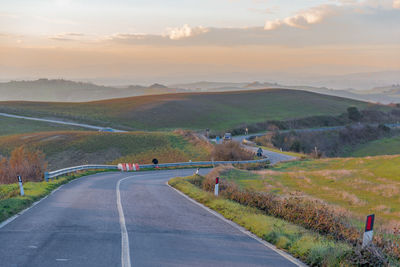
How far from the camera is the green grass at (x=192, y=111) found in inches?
3399

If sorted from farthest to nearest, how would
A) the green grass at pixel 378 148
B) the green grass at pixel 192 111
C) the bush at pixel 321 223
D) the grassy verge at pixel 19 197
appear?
the green grass at pixel 192 111 → the green grass at pixel 378 148 → the grassy verge at pixel 19 197 → the bush at pixel 321 223

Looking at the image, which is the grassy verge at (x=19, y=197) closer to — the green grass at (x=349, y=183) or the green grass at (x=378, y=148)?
the green grass at (x=349, y=183)

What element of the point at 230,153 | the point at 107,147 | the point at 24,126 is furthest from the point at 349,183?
the point at 24,126

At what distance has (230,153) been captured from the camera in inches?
1768

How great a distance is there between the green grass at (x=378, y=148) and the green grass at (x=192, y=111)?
78.8 ft

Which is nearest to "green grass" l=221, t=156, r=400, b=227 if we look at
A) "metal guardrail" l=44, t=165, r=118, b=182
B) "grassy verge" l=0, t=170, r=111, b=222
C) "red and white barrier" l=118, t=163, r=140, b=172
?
"red and white barrier" l=118, t=163, r=140, b=172

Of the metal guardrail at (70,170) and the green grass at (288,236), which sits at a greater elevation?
the green grass at (288,236)

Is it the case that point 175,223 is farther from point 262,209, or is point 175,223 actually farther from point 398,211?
point 398,211

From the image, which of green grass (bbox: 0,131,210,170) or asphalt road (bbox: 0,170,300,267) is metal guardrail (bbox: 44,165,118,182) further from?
asphalt road (bbox: 0,170,300,267)

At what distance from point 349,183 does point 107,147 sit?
112 ft

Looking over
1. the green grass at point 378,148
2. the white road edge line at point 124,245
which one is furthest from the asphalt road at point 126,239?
the green grass at point 378,148

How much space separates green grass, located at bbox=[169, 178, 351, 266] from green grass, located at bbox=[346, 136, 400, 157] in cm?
5034

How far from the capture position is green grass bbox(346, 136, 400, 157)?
60450 mm

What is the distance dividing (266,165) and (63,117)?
58940 millimetres
